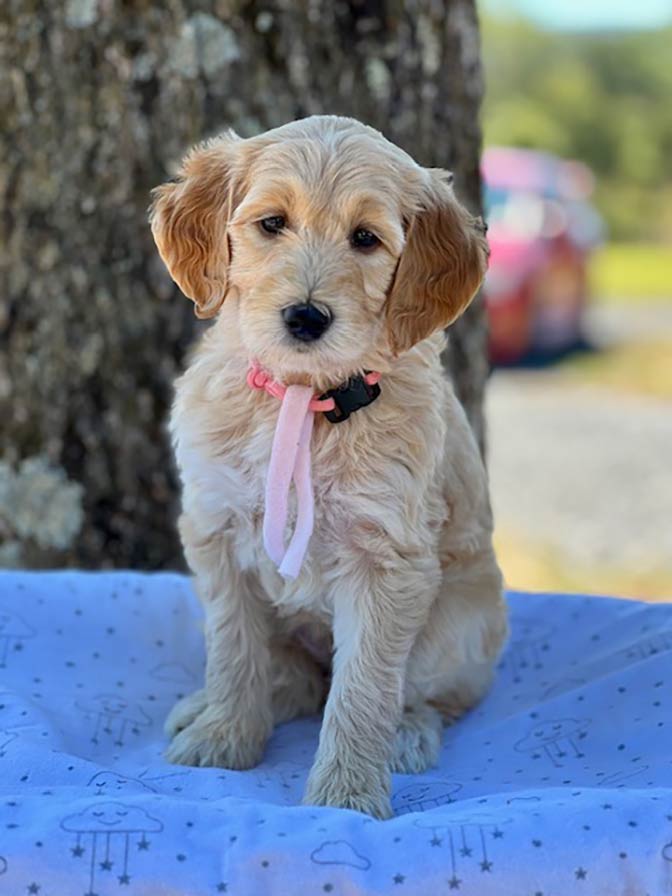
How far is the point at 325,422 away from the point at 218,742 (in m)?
0.84

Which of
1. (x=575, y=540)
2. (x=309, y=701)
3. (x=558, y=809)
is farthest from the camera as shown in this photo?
(x=575, y=540)

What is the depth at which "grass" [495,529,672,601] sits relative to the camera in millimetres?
8422

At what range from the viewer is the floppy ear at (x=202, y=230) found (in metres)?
2.79

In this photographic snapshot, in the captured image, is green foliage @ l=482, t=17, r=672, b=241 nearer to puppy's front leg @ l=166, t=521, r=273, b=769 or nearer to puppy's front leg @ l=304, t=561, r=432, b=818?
puppy's front leg @ l=166, t=521, r=273, b=769

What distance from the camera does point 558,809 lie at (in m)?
2.37

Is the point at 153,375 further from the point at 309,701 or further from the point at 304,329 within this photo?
the point at 304,329

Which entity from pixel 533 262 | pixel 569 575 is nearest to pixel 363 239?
pixel 569 575

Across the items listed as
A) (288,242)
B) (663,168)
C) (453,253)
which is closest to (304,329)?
(288,242)

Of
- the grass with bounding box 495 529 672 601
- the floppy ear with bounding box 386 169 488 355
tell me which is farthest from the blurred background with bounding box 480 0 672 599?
the floppy ear with bounding box 386 169 488 355

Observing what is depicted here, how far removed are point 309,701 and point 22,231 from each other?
2058 millimetres

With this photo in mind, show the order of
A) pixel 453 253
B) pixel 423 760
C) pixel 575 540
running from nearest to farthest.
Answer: pixel 453 253
pixel 423 760
pixel 575 540

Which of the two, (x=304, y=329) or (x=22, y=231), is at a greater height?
(x=304, y=329)

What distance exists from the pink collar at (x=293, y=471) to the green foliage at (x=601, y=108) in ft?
73.3

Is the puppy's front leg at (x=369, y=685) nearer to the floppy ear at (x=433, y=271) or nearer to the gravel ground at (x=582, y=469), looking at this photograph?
the floppy ear at (x=433, y=271)
